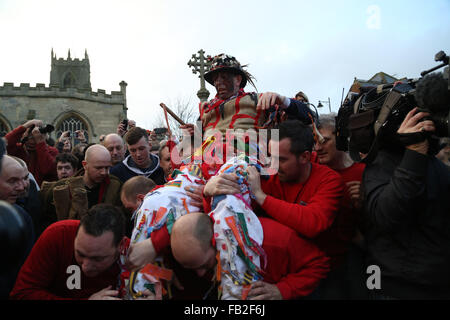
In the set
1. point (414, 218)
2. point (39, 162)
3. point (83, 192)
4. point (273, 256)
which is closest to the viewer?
point (414, 218)

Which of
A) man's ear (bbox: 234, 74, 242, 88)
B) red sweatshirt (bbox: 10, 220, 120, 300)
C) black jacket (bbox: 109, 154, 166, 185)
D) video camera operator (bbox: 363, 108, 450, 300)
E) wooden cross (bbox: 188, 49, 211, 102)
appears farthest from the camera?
wooden cross (bbox: 188, 49, 211, 102)

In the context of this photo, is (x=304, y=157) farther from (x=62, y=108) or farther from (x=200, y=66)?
(x=62, y=108)

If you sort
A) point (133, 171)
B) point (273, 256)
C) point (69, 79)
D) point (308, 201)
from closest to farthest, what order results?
point (273, 256) < point (308, 201) < point (133, 171) < point (69, 79)

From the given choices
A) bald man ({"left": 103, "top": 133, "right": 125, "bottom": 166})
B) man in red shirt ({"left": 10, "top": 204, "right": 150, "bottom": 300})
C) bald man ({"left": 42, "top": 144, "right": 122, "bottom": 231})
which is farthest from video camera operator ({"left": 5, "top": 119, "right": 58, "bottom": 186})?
man in red shirt ({"left": 10, "top": 204, "right": 150, "bottom": 300})

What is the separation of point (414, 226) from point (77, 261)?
2.29 meters

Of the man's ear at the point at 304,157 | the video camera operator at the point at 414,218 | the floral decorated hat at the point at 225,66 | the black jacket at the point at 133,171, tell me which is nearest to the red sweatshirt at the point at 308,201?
the man's ear at the point at 304,157

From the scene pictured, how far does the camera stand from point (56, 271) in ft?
7.70

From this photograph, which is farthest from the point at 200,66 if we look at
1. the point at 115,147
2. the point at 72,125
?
the point at 72,125

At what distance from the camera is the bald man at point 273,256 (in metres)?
1.97

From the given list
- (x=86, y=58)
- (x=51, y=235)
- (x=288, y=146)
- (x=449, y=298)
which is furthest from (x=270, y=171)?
(x=86, y=58)

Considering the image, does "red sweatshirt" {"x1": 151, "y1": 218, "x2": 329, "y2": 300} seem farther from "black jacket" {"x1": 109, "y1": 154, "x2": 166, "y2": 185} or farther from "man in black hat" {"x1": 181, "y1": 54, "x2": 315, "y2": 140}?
"black jacket" {"x1": 109, "y1": 154, "x2": 166, "y2": 185}

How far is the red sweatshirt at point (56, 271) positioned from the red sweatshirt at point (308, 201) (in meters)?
1.28

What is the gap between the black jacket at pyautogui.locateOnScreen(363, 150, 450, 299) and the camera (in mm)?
1842

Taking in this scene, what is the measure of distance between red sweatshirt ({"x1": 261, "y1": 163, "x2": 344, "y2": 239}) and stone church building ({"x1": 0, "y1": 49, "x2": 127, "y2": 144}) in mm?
29549
